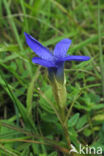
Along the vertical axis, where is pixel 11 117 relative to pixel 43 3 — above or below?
below

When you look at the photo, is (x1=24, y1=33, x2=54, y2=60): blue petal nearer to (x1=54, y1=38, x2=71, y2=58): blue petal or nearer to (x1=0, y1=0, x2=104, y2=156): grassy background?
(x1=54, y1=38, x2=71, y2=58): blue petal

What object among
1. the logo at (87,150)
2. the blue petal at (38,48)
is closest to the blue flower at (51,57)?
the blue petal at (38,48)

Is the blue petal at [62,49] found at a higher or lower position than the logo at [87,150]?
higher

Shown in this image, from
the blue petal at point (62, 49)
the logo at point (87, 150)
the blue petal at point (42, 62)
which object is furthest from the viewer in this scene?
the logo at point (87, 150)

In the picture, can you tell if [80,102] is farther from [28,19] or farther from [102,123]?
[28,19]

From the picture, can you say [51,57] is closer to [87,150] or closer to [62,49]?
[62,49]

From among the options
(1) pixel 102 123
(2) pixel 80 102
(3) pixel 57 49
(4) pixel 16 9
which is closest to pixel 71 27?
(4) pixel 16 9

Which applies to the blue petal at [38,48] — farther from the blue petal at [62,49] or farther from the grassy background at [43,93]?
the grassy background at [43,93]
